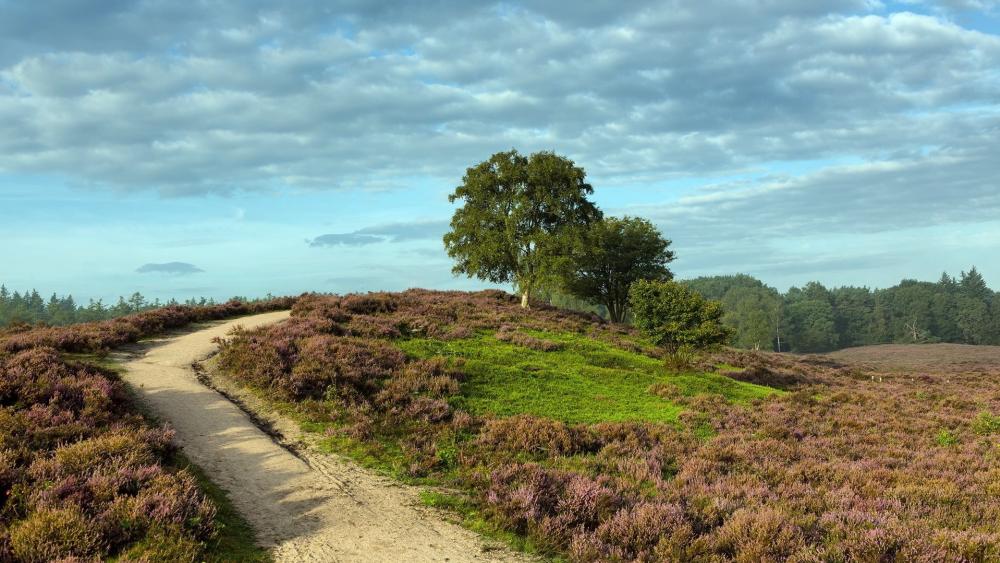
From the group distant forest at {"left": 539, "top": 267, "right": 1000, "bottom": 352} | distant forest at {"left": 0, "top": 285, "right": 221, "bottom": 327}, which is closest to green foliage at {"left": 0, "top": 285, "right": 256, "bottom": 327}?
distant forest at {"left": 0, "top": 285, "right": 221, "bottom": 327}

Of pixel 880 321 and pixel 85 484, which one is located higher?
pixel 85 484

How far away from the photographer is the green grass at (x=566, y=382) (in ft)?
62.5

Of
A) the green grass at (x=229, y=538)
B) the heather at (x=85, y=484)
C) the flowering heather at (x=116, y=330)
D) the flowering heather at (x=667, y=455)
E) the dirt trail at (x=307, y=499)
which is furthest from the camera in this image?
the flowering heather at (x=116, y=330)

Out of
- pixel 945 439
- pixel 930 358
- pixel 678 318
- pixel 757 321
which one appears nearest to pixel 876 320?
pixel 757 321

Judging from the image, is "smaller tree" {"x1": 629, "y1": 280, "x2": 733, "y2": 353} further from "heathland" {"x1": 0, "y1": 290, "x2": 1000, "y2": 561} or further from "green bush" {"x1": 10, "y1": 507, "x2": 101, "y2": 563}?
"green bush" {"x1": 10, "y1": 507, "x2": 101, "y2": 563}

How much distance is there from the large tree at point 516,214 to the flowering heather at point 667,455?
20.1 meters

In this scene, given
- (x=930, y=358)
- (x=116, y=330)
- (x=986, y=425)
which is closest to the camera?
(x=986, y=425)

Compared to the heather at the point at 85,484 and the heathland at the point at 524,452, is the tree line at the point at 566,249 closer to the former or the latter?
the heathland at the point at 524,452

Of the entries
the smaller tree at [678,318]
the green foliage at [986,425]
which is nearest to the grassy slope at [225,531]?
the green foliage at [986,425]

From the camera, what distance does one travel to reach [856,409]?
81.6 ft

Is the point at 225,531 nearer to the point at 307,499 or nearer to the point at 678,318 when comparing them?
the point at 307,499

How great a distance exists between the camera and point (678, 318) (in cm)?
3300

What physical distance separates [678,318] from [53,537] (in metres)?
30.6

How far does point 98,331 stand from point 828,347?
190051 millimetres
